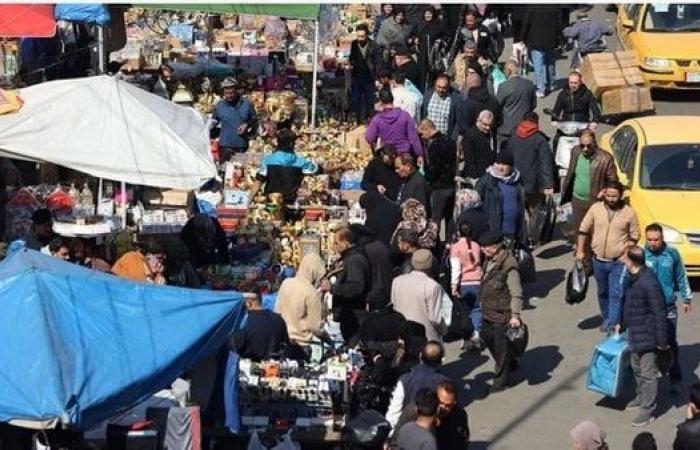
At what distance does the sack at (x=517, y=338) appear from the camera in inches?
682

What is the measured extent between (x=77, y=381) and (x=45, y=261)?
150 centimetres

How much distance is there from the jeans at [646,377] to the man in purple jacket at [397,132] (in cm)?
622

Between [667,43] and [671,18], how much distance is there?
2.41ft

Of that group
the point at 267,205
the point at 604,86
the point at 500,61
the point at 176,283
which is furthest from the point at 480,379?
the point at 500,61

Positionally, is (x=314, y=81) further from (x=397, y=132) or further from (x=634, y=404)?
(x=634, y=404)

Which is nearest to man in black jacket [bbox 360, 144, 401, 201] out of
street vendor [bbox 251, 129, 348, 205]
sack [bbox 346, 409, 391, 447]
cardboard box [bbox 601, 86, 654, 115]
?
street vendor [bbox 251, 129, 348, 205]

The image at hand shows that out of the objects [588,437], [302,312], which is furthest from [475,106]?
[588,437]

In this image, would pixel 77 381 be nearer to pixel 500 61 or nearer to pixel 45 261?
pixel 45 261

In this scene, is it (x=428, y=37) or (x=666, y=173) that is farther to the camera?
(x=428, y=37)

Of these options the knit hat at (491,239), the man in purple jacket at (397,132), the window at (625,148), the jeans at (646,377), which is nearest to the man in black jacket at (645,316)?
the jeans at (646,377)

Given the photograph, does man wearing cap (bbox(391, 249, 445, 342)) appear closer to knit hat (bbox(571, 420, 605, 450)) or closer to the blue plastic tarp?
knit hat (bbox(571, 420, 605, 450))

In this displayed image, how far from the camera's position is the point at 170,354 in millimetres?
14391

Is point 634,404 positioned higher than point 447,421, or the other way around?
point 447,421

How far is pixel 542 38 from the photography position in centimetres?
Answer: 2838
